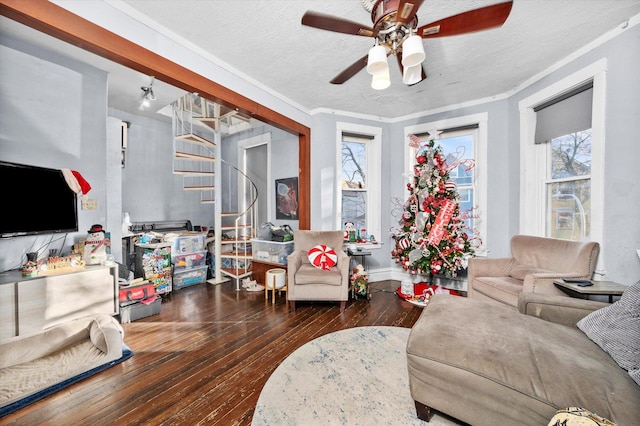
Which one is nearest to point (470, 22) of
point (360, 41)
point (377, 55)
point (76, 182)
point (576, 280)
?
point (377, 55)

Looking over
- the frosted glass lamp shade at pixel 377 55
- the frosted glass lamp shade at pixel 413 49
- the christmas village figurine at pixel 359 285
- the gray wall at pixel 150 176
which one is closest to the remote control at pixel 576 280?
the christmas village figurine at pixel 359 285

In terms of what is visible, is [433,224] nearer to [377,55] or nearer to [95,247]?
[377,55]

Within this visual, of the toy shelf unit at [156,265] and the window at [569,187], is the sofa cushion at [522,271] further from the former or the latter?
the toy shelf unit at [156,265]

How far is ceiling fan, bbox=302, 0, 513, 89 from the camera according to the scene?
135cm

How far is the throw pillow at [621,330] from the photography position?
3.43ft

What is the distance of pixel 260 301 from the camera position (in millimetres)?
3170

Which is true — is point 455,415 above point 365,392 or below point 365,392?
above

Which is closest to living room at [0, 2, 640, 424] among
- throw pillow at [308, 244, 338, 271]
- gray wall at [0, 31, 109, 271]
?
gray wall at [0, 31, 109, 271]

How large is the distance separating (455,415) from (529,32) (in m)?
2.94

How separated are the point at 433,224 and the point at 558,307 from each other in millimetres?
1674

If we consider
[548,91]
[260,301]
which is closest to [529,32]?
[548,91]

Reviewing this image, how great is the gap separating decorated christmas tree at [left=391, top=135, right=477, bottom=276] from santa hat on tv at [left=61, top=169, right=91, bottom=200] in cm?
373

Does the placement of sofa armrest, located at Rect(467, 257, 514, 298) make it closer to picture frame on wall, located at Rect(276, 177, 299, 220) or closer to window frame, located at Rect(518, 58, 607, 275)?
window frame, located at Rect(518, 58, 607, 275)

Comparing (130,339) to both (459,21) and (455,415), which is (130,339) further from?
(459,21)
